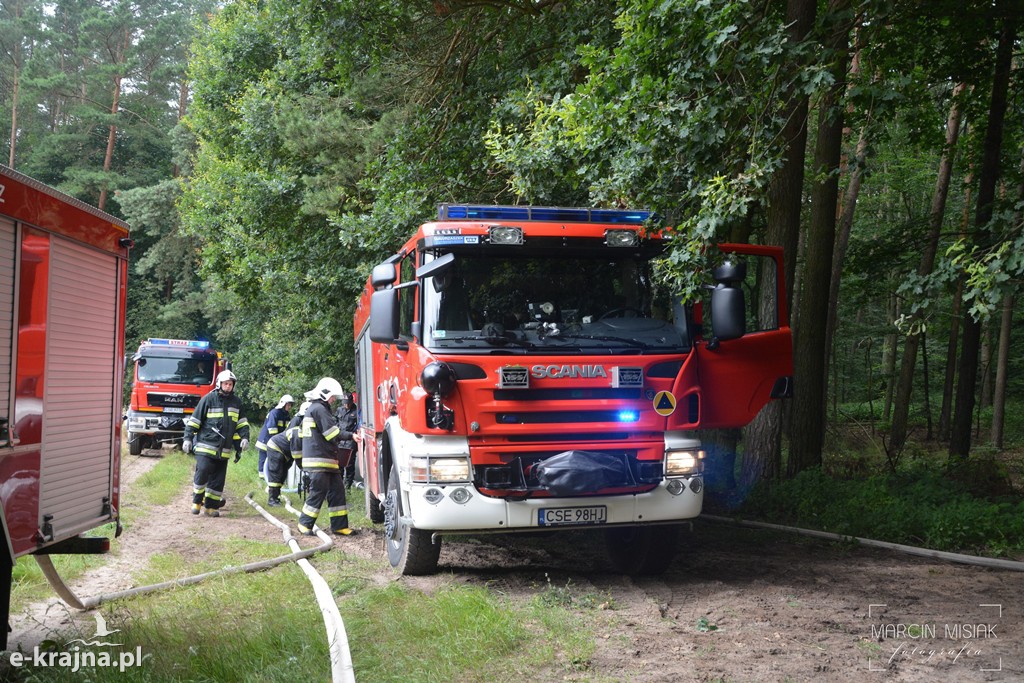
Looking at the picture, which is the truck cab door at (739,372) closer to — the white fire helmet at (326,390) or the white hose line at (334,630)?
the white hose line at (334,630)

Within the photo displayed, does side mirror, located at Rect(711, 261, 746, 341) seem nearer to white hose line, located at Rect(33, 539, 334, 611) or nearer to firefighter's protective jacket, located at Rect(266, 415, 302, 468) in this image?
white hose line, located at Rect(33, 539, 334, 611)

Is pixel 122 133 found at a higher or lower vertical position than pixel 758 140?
higher

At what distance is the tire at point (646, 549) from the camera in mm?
7742

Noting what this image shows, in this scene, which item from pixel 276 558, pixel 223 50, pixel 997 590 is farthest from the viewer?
pixel 223 50

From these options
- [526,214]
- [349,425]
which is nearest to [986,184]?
[526,214]

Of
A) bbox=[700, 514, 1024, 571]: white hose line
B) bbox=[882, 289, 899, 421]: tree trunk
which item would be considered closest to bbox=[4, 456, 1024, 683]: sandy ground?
bbox=[700, 514, 1024, 571]: white hose line

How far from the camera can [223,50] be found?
22766mm

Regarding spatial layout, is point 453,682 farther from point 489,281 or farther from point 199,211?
point 199,211

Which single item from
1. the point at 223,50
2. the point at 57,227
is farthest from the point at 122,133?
the point at 57,227

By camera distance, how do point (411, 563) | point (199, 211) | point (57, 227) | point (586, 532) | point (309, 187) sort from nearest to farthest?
point (57, 227)
point (411, 563)
point (586, 532)
point (309, 187)
point (199, 211)

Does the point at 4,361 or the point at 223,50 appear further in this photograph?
the point at 223,50

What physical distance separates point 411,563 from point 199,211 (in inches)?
617

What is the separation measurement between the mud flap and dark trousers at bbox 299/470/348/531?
14.6 feet

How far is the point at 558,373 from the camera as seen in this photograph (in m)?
7.01
